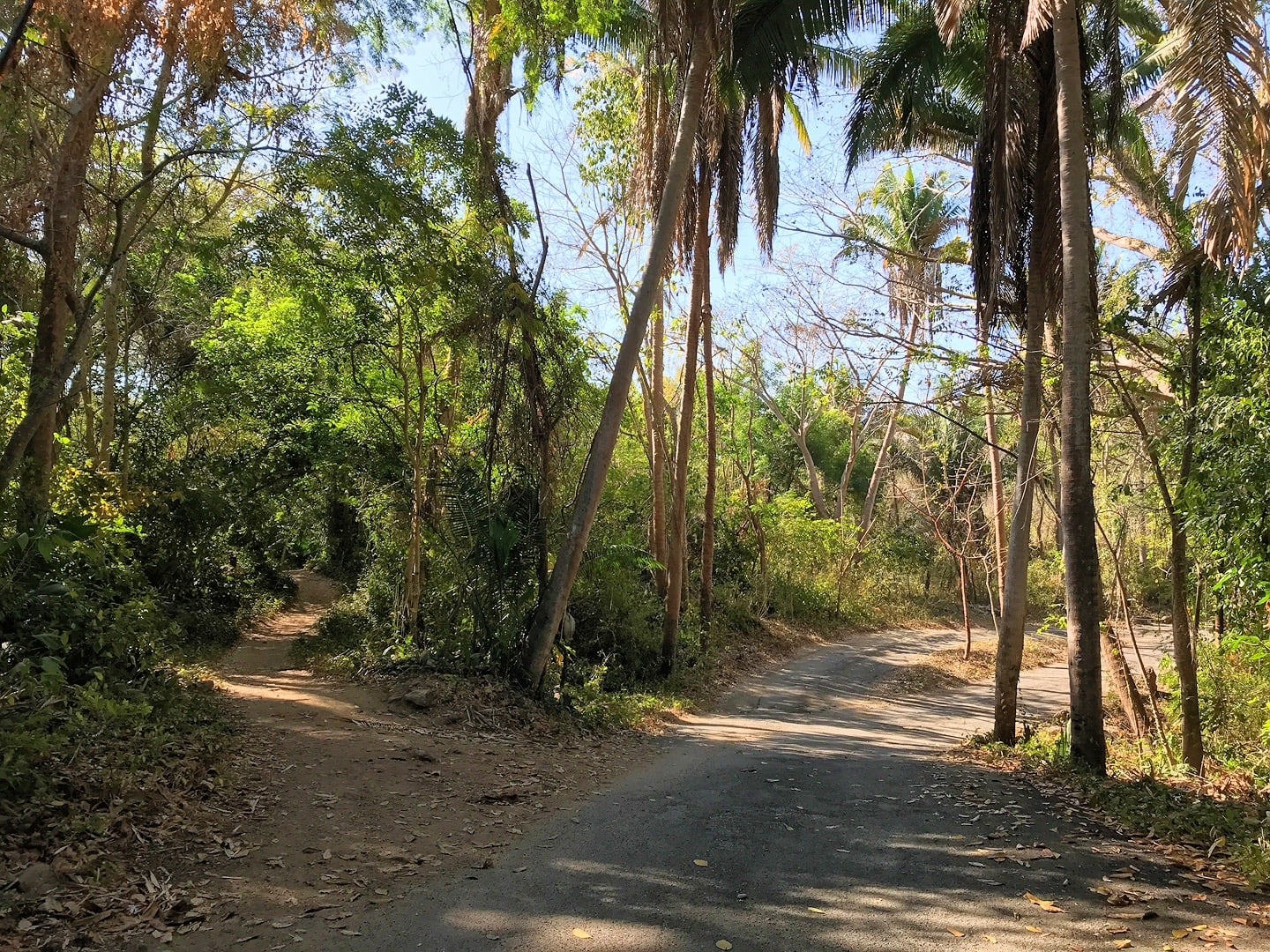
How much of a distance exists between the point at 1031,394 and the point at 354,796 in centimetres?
852

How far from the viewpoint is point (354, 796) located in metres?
6.14

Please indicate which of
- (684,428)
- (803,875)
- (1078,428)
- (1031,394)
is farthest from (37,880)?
(684,428)

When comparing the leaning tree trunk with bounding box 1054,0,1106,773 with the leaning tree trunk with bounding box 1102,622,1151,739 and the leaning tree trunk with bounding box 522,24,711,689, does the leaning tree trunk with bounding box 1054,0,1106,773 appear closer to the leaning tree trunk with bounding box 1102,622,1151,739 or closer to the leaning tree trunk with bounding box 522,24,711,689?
the leaning tree trunk with bounding box 1102,622,1151,739

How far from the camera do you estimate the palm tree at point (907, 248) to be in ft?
41.0

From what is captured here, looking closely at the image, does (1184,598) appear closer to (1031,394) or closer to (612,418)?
(1031,394)

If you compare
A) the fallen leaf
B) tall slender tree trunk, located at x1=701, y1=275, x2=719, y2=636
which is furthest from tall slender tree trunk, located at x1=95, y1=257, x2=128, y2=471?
the fallen leaf

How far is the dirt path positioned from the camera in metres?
4.37

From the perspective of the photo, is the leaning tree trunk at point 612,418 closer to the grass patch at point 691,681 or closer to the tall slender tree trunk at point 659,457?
the grass patch at point 691,681

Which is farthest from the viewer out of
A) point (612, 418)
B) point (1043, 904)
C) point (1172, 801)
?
point (612, 418)

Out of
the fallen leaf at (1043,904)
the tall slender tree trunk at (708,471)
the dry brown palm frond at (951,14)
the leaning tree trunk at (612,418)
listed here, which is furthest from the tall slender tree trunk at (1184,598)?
the tall slender tree trunk at (708,471)

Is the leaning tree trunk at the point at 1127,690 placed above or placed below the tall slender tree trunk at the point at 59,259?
below

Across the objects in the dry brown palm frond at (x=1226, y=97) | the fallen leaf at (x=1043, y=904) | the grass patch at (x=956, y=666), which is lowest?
the grass patch at (x=956, y=666)

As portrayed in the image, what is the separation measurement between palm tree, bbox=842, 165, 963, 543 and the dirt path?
267 inches

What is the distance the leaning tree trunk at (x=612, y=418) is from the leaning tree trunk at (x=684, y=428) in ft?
14.8
